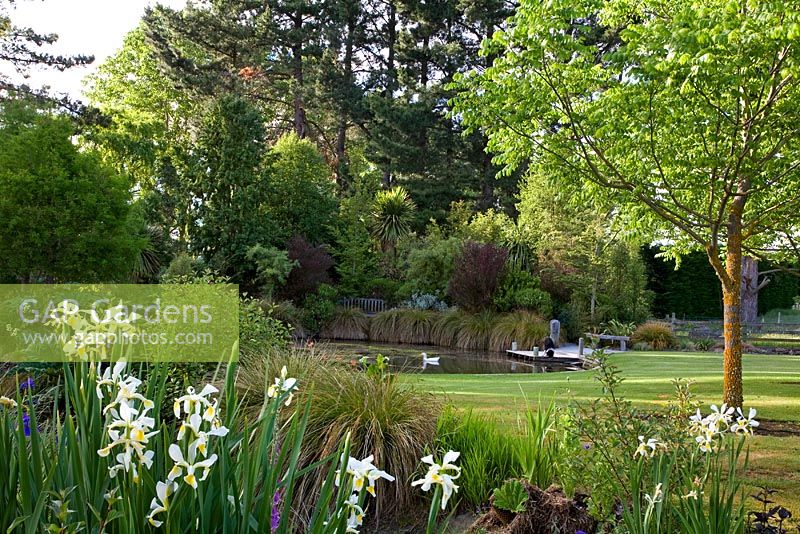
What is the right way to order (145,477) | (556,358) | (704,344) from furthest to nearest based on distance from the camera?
(704,344)
(556,358)
(145,477)

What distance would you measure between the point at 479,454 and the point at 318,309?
15805 mm

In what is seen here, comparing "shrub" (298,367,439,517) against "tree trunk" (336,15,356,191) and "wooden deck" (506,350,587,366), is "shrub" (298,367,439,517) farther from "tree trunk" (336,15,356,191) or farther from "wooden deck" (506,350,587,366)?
"tree trunk" (336,15,356,191)

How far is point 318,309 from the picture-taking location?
19203mm

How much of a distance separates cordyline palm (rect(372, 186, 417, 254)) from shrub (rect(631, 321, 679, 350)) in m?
9.33

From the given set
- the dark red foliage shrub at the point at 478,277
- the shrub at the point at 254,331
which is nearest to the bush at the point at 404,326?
the dark red foliage shrub at the point at 478,277

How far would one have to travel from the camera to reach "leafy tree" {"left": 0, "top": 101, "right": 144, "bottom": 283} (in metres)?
11.2

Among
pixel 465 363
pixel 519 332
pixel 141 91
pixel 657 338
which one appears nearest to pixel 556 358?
pixel 465 363

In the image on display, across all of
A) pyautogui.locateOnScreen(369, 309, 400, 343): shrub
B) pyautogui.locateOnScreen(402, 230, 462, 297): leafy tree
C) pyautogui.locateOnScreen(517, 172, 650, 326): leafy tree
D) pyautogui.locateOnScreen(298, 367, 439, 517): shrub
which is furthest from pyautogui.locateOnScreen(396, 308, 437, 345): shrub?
pyautogui.locateOnScreen(298, 367, 439, 517): shrub

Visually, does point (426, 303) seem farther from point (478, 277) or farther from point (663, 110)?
point (663, 110)

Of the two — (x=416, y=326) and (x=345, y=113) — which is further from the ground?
(x=345, y=113)

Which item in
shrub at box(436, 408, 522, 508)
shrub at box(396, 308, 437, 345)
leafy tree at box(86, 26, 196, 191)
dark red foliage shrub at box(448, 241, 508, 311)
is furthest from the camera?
leafy tree at box(86, 26, 196, 191)

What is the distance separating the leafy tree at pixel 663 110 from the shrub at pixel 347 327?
1365 cm

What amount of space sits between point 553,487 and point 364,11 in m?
26.7

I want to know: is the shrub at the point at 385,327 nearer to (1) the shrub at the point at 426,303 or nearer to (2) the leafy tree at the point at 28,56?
(1) the shrub at the point at 426,303
